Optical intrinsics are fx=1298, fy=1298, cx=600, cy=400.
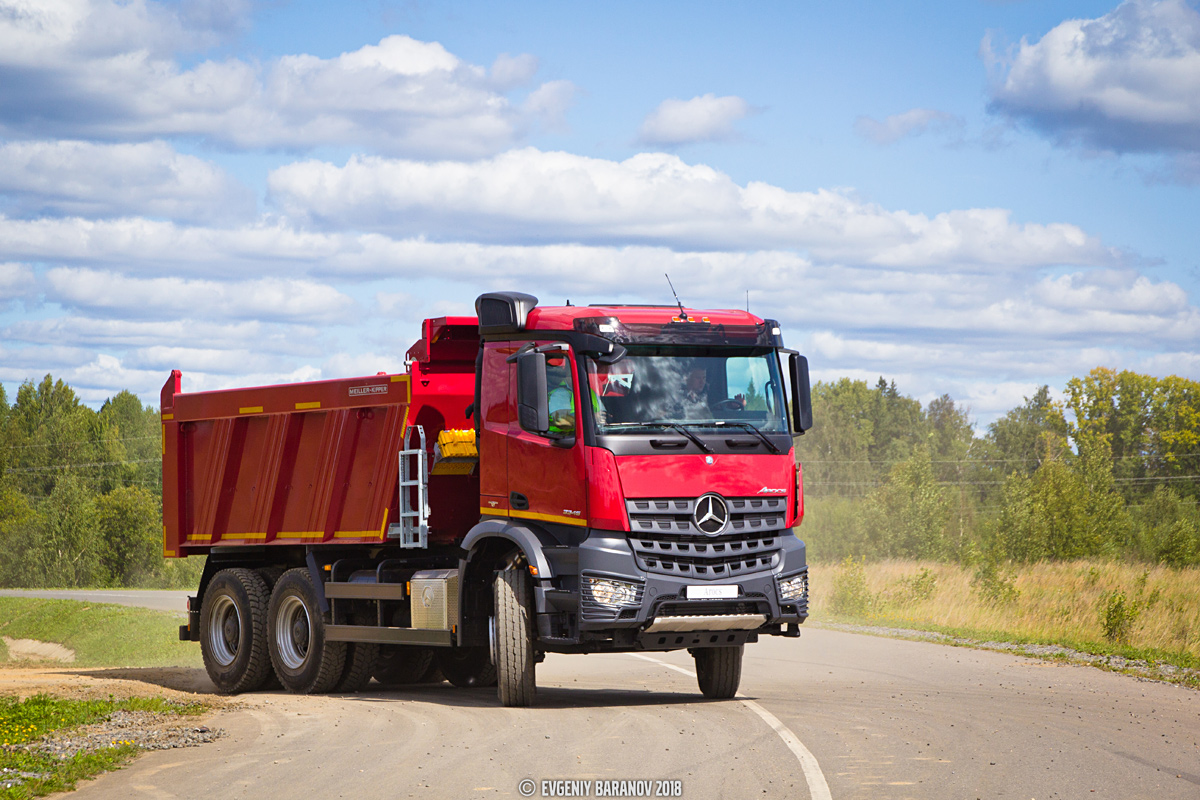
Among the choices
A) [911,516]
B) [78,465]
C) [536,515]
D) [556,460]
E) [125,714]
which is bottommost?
[125,714]

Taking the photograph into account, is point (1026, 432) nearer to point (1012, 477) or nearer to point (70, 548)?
point (1012, 477)

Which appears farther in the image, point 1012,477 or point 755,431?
point 1012,477

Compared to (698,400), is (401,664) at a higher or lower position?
lower

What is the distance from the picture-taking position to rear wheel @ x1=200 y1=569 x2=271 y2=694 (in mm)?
16484

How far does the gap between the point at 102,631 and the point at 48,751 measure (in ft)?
111

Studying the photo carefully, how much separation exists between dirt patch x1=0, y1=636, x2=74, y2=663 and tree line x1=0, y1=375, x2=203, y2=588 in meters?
33.5

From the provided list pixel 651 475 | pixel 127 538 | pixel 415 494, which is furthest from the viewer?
pixel 127 538

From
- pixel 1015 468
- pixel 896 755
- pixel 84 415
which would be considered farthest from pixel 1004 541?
pixel 84 415

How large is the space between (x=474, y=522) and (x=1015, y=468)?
8221 centimetres

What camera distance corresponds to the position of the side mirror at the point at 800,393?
1296cm

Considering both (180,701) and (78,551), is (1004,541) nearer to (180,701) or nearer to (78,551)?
(180,701)

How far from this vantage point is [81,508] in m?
85.6

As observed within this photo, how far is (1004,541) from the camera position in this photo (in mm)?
45938

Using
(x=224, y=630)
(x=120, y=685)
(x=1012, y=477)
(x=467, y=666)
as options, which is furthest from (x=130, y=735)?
(x=1012, y=477)
